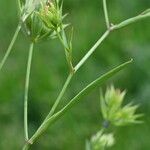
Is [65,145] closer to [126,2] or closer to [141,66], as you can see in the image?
[141,66]

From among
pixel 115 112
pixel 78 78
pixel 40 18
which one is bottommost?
pixel 78 78

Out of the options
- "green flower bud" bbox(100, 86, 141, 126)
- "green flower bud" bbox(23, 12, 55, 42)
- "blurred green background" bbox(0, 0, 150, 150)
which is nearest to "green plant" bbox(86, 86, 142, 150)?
"green flower bud" bbox(100, 86, 141, 126)

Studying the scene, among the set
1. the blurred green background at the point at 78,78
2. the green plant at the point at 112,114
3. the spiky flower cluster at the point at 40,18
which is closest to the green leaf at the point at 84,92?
the spiky flower cluster at the point at 40,18

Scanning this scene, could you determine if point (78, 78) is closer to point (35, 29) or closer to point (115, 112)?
point (115, 112)

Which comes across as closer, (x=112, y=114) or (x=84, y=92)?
(x=84, y=92)

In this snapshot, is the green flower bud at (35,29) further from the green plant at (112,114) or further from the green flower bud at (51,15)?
the green plant at (112,114)

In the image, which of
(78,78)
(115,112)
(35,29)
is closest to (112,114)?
(115,112)

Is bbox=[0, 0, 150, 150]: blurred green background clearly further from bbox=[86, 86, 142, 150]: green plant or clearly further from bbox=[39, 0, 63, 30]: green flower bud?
bbox=[39, 0, 63, 30]: green flower bud

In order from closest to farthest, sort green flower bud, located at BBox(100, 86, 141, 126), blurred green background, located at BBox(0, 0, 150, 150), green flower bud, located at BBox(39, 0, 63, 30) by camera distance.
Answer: green flower bud, located at BBox(39, 0, 63, 30) < green flower bud, located at BBox(100, 86, 141, 126) < blurred green background, located at BBox(0, 0, 150, 150)

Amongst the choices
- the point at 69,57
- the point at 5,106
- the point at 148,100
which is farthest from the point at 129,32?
the point at 69,57
